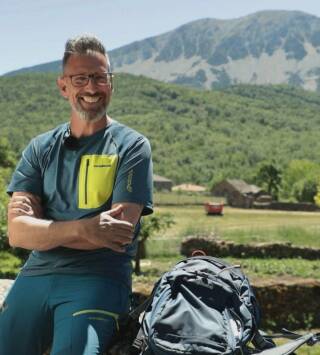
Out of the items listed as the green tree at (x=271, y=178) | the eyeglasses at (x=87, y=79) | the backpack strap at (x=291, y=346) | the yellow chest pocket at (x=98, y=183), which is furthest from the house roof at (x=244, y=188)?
the backpack strap at (x=291, y=346)

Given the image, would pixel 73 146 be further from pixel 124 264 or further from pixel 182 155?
pixel 182 155

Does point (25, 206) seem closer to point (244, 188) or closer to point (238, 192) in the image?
point (238, 192)

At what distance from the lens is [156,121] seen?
168m

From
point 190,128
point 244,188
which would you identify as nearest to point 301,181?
point 244,188

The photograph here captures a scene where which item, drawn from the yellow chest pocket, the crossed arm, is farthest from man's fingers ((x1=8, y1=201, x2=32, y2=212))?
the yellow chest pocket

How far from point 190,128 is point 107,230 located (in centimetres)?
16986

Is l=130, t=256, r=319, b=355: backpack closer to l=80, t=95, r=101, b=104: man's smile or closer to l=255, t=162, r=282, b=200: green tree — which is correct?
l=80, t=95, r=101, b=104: man's smile

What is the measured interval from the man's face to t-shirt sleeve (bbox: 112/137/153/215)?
27cm

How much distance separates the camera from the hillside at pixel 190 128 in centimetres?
14438

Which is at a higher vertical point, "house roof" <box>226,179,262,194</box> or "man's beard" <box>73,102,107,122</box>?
"man's beard" <box>73,102,107,122</box>

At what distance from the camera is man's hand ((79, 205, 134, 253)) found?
269 cm

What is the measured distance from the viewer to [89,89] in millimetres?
3010

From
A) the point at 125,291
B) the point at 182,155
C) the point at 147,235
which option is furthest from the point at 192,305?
Answer: the point at 182,155

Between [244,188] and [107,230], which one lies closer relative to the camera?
[107,230]
